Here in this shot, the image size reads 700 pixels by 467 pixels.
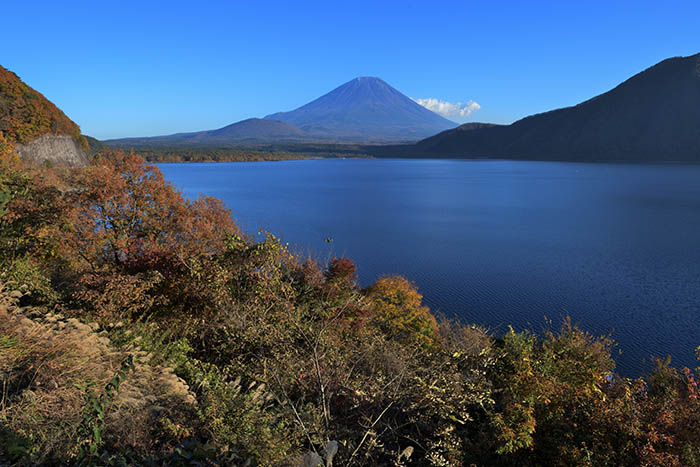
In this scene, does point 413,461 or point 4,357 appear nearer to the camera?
point 4,357

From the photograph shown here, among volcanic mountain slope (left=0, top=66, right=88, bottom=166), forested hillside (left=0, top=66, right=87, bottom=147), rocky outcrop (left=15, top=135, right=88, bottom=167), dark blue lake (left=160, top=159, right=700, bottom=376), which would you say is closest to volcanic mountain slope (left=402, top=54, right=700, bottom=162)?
dark blue lake (left=160, top=159, right=700, bottom=376)

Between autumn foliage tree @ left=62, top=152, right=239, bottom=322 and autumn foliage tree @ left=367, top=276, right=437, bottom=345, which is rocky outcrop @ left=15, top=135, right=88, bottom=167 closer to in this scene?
autumn foliage tree @ left=62, top=152, right=239, bottom=322

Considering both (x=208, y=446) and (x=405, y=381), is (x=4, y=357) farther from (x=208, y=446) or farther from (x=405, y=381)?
(x=405, y=381)

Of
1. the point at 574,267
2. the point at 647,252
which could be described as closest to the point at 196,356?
the point at 574,267

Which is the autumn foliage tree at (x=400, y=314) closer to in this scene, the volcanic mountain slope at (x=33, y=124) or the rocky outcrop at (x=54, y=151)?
the rocky outcrop at (x=54, y=151)

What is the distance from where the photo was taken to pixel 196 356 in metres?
5.87

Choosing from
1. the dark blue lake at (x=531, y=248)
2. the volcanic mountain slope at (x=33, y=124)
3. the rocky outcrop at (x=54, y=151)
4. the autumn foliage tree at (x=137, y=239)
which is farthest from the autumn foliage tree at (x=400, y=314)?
the volcanic mountain slope at (x=33, y=124)

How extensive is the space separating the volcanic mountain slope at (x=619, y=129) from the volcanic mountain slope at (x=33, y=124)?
109356 mm

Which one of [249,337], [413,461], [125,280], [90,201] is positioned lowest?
[413,461]

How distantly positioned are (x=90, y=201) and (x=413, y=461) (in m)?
7.28

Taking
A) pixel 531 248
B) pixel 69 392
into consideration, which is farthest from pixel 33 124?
pixel 531 248

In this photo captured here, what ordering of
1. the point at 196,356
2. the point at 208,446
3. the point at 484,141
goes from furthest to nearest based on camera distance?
1. the point at 484,141
2. the point at 196,356
3. the point at 208,446

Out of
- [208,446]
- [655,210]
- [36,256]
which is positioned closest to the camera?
[208,446]

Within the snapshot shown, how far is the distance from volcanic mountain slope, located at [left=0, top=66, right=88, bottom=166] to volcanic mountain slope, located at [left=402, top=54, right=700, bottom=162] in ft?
359
